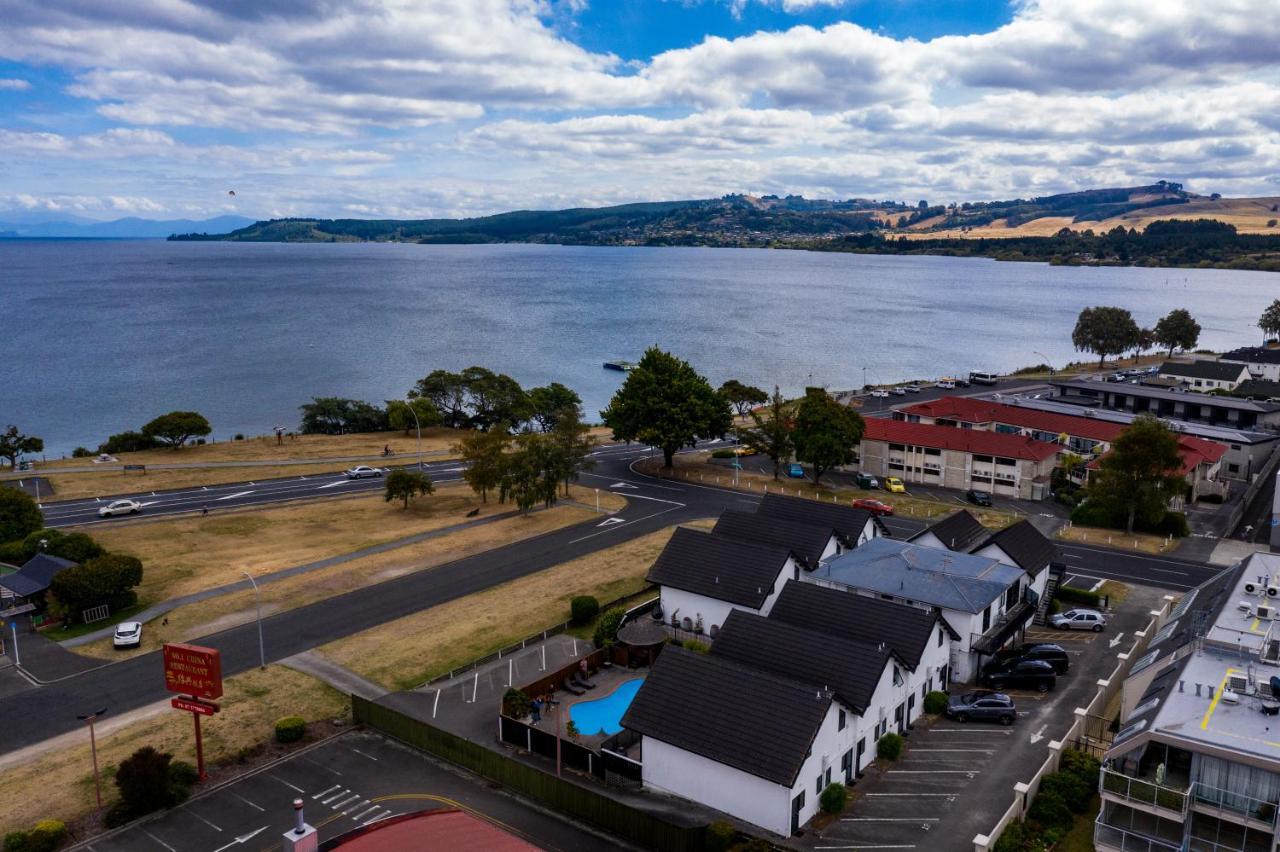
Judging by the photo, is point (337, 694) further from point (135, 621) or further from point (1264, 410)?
point (1264, 410)

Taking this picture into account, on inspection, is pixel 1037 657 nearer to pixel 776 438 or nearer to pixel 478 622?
pixel 478 622

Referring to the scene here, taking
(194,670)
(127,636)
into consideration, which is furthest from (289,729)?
(127,636)

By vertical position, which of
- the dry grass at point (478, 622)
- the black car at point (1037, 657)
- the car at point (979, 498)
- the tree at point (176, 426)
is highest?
the tree at point (176, 426)

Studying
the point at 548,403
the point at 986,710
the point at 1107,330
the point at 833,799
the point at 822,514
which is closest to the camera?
the point at 833,799

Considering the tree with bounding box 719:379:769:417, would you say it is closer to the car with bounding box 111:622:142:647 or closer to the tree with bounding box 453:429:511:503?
the tree with bounding box 453:429:511:503

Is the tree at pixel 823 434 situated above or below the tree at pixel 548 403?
above

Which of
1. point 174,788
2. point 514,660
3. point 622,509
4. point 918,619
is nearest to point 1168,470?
point 918,619

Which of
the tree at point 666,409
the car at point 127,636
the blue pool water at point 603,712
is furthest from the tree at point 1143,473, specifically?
the car at point 127,636

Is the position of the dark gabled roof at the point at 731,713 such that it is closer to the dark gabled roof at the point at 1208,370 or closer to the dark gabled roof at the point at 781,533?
the dark gabled roof at the point at 781,533
